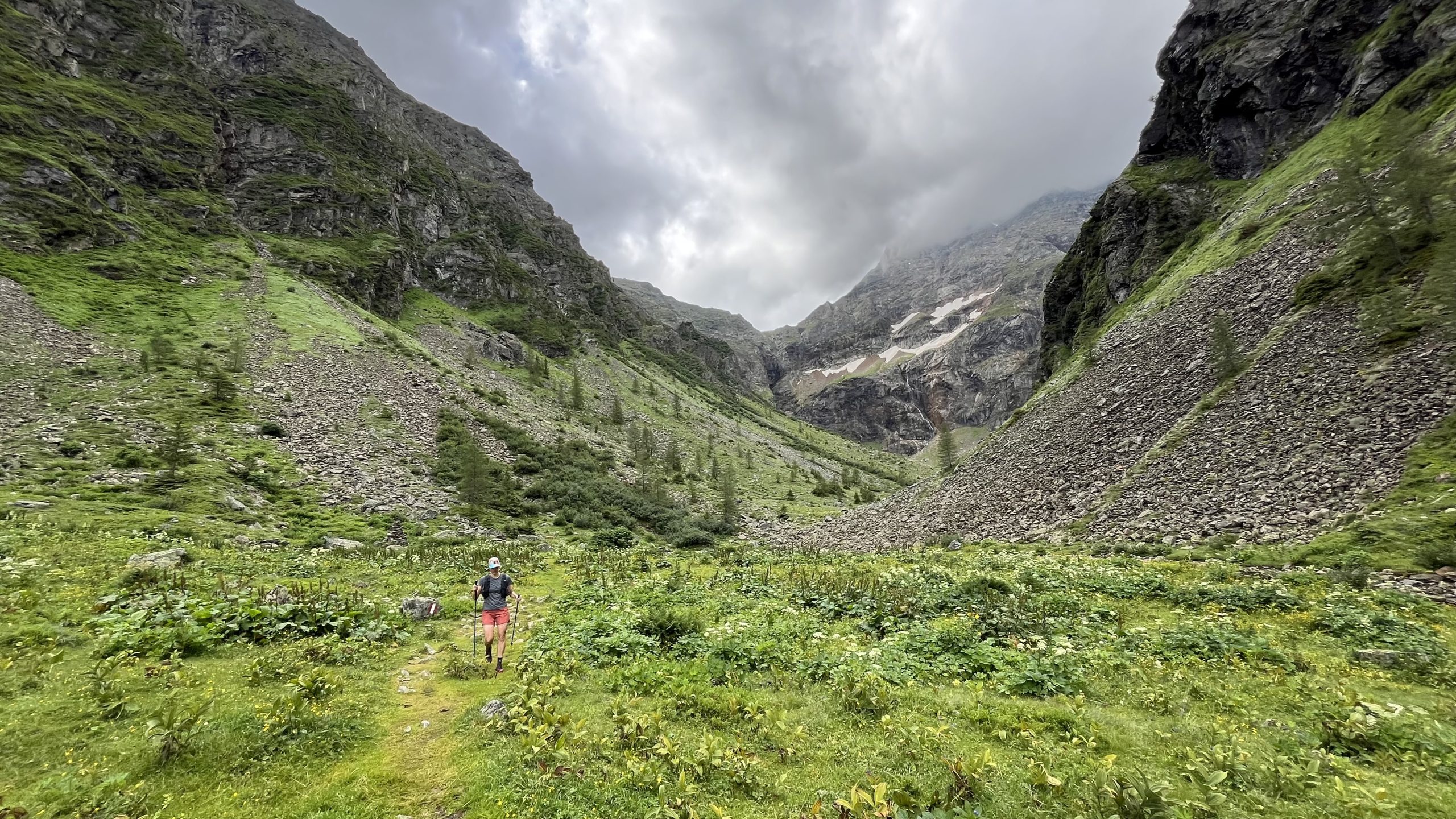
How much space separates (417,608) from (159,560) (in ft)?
25.7

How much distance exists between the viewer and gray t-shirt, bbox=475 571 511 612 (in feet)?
42.5

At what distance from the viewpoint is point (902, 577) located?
20500 millimetres

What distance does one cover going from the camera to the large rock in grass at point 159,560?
14.9 meters

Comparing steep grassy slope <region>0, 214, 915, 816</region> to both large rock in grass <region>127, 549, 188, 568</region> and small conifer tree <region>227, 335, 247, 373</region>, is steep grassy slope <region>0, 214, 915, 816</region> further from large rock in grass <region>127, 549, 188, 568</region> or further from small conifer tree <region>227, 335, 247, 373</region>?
large rock in grass <region>127, 549, 188, 568</region>

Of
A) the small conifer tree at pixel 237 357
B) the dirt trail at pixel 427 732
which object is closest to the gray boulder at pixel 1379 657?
the dirt trail at pixel 427 732

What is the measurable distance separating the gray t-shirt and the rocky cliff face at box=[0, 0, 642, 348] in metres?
76.7

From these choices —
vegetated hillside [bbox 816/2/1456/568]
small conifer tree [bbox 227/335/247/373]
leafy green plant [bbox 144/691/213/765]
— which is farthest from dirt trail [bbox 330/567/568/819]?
small conifer tree [bbox 227/335/247/373]

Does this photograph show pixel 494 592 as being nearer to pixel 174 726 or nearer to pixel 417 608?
pixel 417 608

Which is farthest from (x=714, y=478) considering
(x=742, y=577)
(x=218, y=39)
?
(x=218, y=39)

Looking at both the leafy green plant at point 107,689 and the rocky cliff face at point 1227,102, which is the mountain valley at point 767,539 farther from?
the rocky cliff face at point 1227,102

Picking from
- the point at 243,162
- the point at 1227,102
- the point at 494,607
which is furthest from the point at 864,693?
the point at 243,162

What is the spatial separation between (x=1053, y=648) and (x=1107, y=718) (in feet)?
10.6

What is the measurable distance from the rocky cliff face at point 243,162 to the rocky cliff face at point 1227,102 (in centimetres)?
10980

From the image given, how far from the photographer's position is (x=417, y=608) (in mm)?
16141
